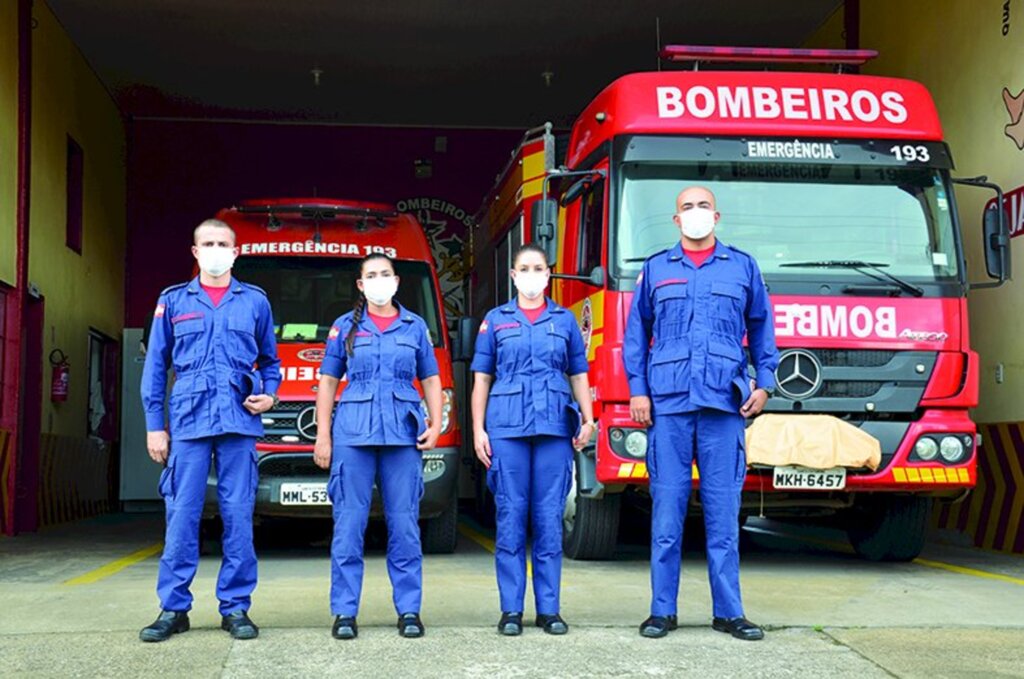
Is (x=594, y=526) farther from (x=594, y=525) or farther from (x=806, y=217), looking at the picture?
(x=806, y=217)

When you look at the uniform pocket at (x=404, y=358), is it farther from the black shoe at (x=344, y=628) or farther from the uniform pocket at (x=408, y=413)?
the black shoe at (x=344, y=628)

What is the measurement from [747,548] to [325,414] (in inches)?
224

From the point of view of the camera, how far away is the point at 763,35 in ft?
52.9

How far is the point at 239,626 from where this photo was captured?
583 cm

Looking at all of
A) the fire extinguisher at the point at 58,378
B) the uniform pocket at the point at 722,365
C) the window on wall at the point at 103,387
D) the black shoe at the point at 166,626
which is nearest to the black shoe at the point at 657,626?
the uniform pocket at the point at 722,365

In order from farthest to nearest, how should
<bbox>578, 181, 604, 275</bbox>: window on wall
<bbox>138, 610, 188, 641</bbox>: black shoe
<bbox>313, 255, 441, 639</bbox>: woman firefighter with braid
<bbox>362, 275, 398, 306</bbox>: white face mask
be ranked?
1. <bbox>578, 181, 604, 275</bbox>: window on wall
2. <bbox>362, 275, 398, 306</bbox>: white face mask
3. <bbox>313, 255, 441, 639</bbox>: woman firefighter with braid
4. <bbox>138, 610, 188, 641</bbox>: black shoe

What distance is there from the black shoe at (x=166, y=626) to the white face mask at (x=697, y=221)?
2.71 meters

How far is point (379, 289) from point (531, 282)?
2.24 ft

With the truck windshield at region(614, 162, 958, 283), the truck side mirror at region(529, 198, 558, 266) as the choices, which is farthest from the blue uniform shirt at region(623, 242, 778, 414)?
the truck side mirror at region(529, 198, 558, 266)

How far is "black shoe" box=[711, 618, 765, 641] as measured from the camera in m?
5.82

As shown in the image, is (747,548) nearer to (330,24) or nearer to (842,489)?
(842,489)

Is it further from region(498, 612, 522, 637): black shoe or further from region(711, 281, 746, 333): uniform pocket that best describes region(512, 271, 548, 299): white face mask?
region(498, 612, 522, 637): black shoe

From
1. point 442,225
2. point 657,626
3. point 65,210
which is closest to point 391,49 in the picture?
point 442,225

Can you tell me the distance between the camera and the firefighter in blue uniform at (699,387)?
5992 millimetres
